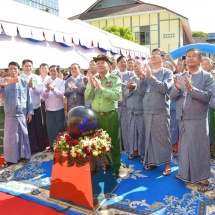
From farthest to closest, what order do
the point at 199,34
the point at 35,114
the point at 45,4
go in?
the point at 199,34, the point at 45,4, the point at 35,114

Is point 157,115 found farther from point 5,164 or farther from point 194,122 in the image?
point 5,164

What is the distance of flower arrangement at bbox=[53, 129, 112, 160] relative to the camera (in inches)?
110

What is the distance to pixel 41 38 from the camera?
4969mm

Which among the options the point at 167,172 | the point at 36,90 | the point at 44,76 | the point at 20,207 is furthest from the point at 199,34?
the point at 20,207

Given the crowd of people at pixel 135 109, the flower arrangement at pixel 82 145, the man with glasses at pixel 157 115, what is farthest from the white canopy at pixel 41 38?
the man with glasses at pixel 157 115

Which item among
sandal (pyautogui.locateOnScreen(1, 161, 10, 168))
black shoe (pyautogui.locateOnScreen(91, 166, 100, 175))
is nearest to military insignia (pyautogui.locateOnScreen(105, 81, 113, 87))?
black shoe (pyautogui.locateOnScreen(91, 166, 100, 175))

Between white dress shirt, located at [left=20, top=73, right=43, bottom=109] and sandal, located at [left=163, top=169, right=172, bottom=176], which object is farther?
white dress shirt, located at [left=20, top=73, right=43, bottom=109]

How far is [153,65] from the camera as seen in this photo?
362cm

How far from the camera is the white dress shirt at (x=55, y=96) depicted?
4684mm

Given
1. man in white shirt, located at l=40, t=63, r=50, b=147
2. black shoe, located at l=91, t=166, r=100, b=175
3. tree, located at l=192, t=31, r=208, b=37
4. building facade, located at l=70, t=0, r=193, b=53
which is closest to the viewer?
black shoe, located at l=91, t=166, r=100, b=175

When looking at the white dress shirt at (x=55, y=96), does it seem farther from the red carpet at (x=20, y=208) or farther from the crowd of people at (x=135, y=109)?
the red carpet at (x=20, y=208)

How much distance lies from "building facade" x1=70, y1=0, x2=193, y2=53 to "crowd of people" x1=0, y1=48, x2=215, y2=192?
1844 centimetres

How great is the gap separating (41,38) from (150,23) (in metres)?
19.1

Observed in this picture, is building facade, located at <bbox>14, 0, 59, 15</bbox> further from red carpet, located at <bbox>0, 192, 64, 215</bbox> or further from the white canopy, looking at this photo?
red carpet, located at <bbox>0, 192, 64, 215</bbox>
